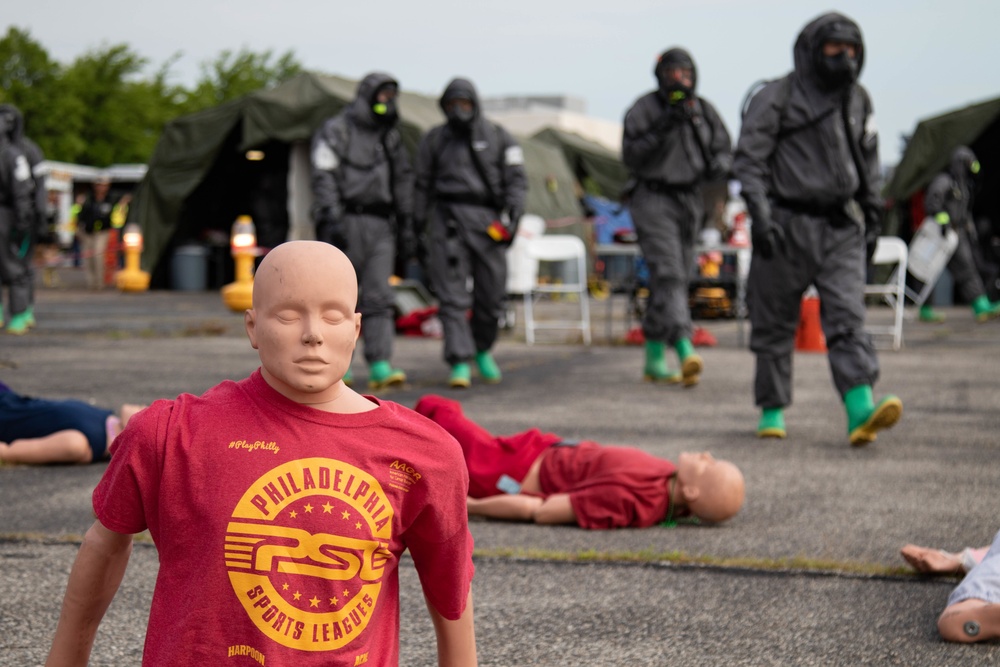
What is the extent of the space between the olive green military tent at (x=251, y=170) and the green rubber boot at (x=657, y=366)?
33.3ft

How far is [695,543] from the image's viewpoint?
14.5 feet

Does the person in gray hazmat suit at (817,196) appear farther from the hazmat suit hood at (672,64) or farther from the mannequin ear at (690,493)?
the hazmat suit hood at (672,64)

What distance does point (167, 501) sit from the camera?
6.67 ft

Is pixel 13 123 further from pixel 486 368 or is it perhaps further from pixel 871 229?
pixel 871 229

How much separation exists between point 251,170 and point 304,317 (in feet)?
79.4

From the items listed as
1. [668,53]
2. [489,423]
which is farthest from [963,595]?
[668,53]

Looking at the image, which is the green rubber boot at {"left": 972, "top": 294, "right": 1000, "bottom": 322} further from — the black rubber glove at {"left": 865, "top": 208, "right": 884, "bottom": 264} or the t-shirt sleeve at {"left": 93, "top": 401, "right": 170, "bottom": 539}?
the t-shirt sleeve at {"left": 93, "top": 401, "right": 170, "bottom": 539}

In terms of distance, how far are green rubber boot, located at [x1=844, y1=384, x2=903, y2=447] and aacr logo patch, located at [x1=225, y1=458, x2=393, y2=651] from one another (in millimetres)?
4701

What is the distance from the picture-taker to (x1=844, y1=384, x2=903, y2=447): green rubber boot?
6.31m

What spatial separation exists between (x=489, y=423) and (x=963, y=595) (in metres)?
4.24

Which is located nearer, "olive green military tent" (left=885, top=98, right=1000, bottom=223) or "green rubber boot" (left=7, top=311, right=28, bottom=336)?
"green rubber boot" (left=7, top=311, right=28, bottom=336)

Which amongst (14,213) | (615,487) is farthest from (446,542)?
(14,213)

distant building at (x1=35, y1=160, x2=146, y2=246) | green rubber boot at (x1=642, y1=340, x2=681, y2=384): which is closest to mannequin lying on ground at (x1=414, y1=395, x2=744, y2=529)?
green rubber boot at (x1=642, y1=340, x2=681, y2=384)

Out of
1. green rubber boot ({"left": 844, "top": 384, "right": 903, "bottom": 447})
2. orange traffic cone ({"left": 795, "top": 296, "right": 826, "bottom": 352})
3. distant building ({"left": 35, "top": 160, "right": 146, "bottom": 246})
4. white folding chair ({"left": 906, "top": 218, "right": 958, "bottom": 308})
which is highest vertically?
distant building ({"left": 35, "top": 160, "right": 146, "bottom": 246})
